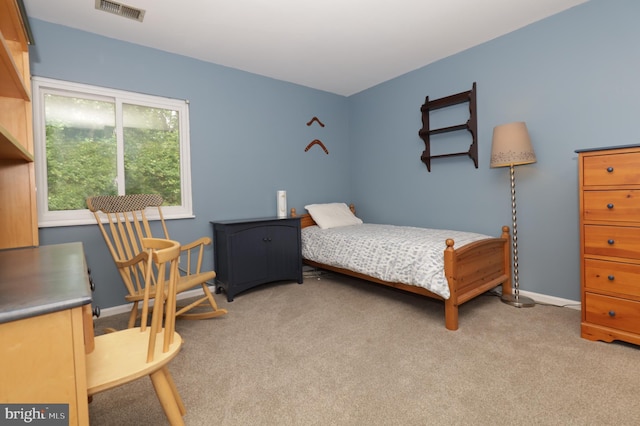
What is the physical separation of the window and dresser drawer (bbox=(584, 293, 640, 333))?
3.36 metres

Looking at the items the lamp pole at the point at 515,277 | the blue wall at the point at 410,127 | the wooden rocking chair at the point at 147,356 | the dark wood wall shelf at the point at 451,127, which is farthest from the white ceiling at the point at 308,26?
the wooden rocking chair at the point at 147,356

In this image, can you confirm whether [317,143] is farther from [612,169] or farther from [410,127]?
[612,169]

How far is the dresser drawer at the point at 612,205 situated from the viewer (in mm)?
1894

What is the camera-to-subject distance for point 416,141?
3777 mm

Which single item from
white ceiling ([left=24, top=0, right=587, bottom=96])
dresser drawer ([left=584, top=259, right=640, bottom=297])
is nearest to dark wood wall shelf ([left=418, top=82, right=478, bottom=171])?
white ceiling ([left=24, top=0, right=587, bottom=96])

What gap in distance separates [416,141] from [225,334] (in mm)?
2876

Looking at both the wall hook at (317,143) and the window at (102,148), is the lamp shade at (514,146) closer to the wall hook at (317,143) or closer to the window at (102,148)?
the wall hook at (317,143)

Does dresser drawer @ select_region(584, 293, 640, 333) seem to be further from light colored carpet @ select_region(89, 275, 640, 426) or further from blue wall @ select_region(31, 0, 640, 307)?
blue wall @ select_region(31, 0, 640, 307)

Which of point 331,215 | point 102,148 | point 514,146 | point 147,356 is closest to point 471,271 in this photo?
point 514,146

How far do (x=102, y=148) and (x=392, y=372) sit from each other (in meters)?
2.98

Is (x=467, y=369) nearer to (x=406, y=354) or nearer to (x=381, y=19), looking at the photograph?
(x=406, y=354)

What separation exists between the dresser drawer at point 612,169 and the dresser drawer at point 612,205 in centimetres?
7

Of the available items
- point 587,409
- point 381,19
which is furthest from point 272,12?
point 587,409

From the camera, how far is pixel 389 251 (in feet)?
9.03
